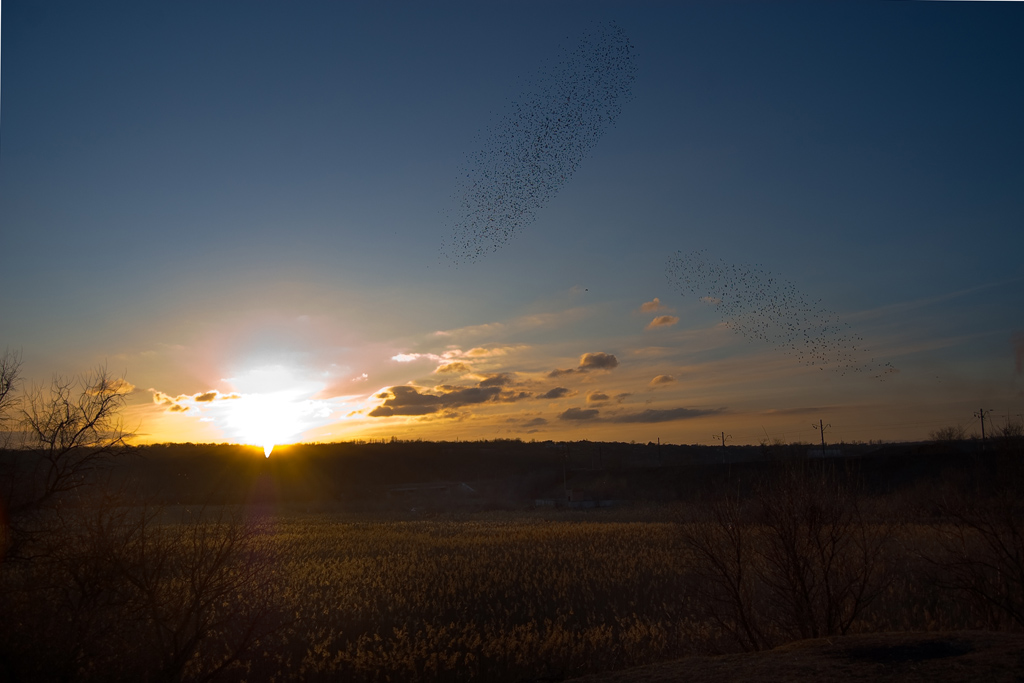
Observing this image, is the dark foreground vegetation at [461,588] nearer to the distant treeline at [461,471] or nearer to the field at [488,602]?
the field at [488,602]

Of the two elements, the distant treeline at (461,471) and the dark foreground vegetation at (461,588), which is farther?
the distant treeline at (461,471)

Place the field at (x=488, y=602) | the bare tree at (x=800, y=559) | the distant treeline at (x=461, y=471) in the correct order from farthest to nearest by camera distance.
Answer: the distant treeline at (x=461, y=471), the bare tree at (x=800, y=559), the field at (x=488, y=602)

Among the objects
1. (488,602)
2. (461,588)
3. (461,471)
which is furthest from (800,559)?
(461,471)

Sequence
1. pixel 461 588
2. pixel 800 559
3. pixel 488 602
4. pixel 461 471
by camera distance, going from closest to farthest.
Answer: pixel 800 559 < pixel 488 602 < pixel 461 588 < pixel 461 471

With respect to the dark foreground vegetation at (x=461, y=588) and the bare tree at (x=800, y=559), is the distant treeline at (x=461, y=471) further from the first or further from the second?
the bare tree at (x=800, y=559)

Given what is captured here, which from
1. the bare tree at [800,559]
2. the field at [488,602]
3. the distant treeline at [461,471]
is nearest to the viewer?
the field at [488,602]

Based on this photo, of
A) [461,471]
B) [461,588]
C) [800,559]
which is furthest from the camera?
[461,471]

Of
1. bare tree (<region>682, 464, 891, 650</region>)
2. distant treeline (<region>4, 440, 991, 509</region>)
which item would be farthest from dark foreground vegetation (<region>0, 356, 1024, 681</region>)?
distant treeline (<region>4, 440, 991, 509</region>)

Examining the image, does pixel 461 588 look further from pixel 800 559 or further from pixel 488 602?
pixel 800 559

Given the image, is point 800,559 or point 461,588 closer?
point 800,559

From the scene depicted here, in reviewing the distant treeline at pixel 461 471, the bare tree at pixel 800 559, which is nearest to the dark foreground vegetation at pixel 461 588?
the bare tree at pixel 800 559

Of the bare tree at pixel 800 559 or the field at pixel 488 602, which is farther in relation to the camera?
the bare tree at pixel 800 559

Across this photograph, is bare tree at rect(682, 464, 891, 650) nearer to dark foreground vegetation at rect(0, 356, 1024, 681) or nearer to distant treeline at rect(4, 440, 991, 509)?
dark foreground vegetation at rect(0, 356, 1024, 681)

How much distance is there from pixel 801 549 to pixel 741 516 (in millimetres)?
1241
